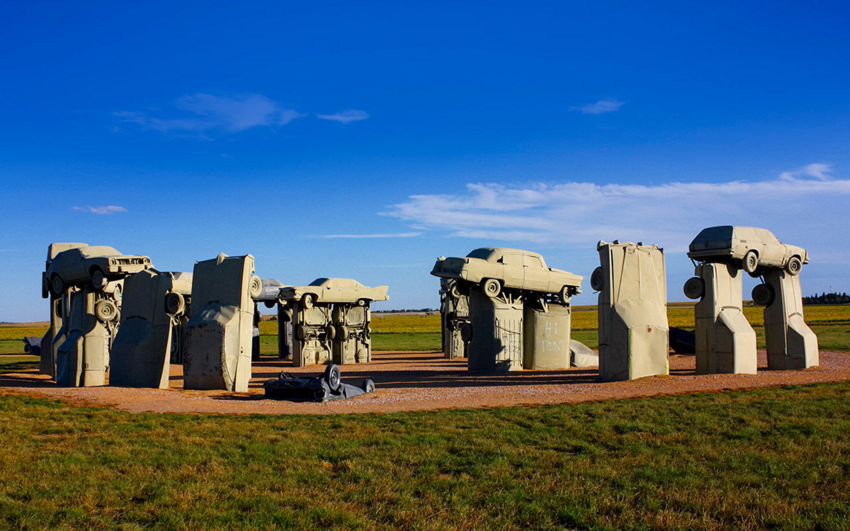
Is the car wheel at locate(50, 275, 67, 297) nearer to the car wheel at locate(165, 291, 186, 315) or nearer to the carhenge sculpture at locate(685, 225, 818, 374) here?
the car wheel at locate(165, 291, 186, 315)

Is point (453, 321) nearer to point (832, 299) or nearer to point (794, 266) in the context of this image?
point (794, 266)

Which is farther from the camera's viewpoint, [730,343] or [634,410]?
[730,343]

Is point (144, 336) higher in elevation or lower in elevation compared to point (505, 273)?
lower

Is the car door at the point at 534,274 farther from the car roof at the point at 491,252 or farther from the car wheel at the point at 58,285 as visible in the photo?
the car wheel at the point at 58,285

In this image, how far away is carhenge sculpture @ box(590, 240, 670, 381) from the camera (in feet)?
58.3

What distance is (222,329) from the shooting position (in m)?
17.5

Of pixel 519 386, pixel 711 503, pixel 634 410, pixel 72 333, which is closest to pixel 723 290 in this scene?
pixel 519 386

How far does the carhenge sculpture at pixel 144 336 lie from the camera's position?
61.8 feet

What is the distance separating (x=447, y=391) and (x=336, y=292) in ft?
47.9

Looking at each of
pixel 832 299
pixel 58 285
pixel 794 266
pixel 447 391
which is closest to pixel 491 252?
pixel 447 391

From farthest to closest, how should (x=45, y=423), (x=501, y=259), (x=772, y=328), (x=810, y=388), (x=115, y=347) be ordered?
(x=501, y=259) → (x=772, y=328) → (x=115, y=347) → (x=810, y=388) → (x=45, y=423)

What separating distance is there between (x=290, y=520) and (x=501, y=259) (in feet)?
59.0

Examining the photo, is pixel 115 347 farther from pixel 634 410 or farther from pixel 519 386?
pixel 634 410

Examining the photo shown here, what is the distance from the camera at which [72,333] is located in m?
20.0
